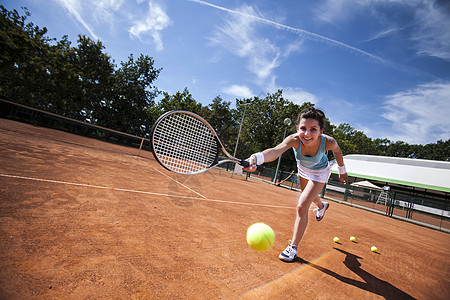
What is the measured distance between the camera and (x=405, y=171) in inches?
881

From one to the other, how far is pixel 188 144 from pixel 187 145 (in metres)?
0.03

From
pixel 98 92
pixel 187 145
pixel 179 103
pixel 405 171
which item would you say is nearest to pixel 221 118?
pixel 179 103

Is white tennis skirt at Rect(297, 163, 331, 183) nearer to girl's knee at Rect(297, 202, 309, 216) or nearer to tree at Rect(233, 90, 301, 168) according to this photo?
girl's knee at Rect(297, 202, 309, 216)

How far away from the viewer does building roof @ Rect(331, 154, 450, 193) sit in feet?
64.1

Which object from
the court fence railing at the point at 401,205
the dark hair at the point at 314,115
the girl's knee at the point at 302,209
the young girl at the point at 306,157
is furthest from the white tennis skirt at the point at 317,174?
the court fence railing at the point at 401,205

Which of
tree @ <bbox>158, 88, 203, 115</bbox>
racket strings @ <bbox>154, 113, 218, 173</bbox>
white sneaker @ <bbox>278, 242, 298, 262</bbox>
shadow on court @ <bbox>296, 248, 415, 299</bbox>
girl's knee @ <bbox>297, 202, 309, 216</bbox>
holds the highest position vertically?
tree @ <bbox>158, 88, 203, 115</bbox>

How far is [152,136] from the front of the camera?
2.71 metres

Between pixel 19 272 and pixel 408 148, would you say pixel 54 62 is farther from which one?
pixel 408 148

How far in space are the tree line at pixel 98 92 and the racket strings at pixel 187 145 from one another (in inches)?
1006

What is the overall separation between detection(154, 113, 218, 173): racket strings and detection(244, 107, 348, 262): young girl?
1.12 meters

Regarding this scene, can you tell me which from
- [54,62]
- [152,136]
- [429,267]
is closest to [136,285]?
[152,136]

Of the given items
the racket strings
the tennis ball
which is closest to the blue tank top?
the tennis ball

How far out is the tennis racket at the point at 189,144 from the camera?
3268 mm

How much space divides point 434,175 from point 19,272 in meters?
28.6
